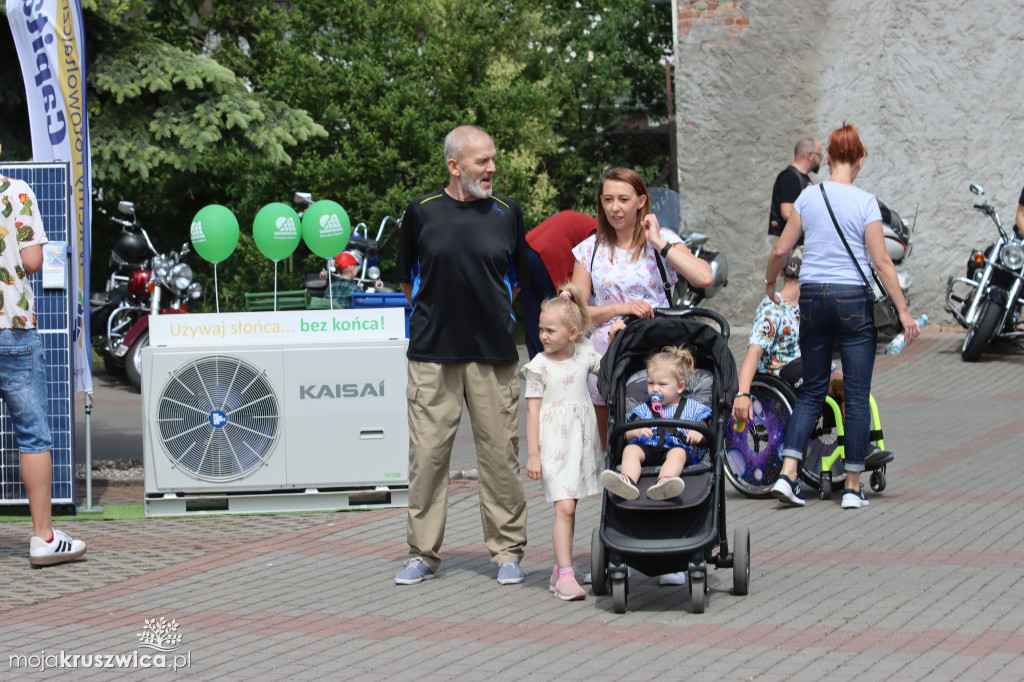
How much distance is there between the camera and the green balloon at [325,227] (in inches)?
511

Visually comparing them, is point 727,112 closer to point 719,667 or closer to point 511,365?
point 511,365

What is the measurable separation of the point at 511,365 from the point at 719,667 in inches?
76.5

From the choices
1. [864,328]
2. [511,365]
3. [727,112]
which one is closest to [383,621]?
[511,365]

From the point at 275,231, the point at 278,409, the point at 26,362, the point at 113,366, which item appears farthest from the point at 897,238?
the point at 26,362

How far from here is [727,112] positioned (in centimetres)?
1642

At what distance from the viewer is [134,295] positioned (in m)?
14.6

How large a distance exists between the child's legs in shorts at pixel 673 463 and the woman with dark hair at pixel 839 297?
6.93ft

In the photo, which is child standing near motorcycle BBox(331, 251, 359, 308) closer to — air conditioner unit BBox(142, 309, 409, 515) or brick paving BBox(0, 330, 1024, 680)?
brick paving BBox(0, 330, 1024, 680)

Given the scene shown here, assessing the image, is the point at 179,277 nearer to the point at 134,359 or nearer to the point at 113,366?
the point at 134,359

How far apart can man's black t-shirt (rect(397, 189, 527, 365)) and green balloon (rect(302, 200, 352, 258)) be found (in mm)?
7111

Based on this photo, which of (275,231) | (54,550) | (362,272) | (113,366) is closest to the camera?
(54,550)

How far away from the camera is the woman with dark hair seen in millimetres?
7266

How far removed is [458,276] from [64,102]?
3570mm

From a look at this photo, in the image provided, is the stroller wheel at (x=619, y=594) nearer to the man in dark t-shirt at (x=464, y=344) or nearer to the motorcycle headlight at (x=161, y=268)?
the man in dark t-shirt at (x=464, y=344)
